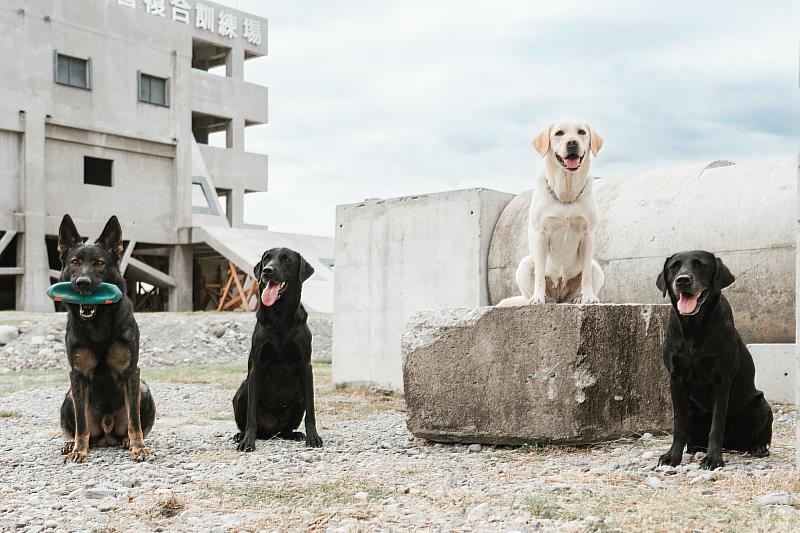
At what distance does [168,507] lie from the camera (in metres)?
4.41

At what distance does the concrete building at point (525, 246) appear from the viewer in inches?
324

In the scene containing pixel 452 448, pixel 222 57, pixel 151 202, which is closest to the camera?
pixel 452 448

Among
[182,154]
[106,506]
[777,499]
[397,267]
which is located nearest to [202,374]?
[397,267]

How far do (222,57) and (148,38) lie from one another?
31.5ft

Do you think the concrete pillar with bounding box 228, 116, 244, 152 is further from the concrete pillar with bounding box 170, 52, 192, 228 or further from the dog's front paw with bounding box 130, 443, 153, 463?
the dog's front paw with bounding box 130, 443, 153, 463

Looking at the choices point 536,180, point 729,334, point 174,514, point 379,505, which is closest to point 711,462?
point 729,334

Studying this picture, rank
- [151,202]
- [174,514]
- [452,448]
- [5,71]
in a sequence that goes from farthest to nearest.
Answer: [151,202] < [5,71] < [452,448] < [174,514]

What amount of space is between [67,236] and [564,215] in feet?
11.7

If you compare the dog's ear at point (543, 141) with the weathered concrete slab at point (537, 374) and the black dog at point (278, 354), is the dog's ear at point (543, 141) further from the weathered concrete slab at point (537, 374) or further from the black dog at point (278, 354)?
the black dog at point (278, 354)

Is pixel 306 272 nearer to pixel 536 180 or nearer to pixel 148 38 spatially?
pixel 536 180

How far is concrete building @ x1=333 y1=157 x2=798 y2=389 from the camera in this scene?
27.0 feet

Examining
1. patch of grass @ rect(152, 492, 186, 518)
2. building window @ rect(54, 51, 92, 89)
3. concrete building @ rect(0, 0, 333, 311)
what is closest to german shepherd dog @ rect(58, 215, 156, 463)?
patch of grass @ rect(152, 492, 186, 518)

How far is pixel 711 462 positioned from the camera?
4.95 metres

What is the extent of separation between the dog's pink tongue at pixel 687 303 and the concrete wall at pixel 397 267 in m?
5.05
